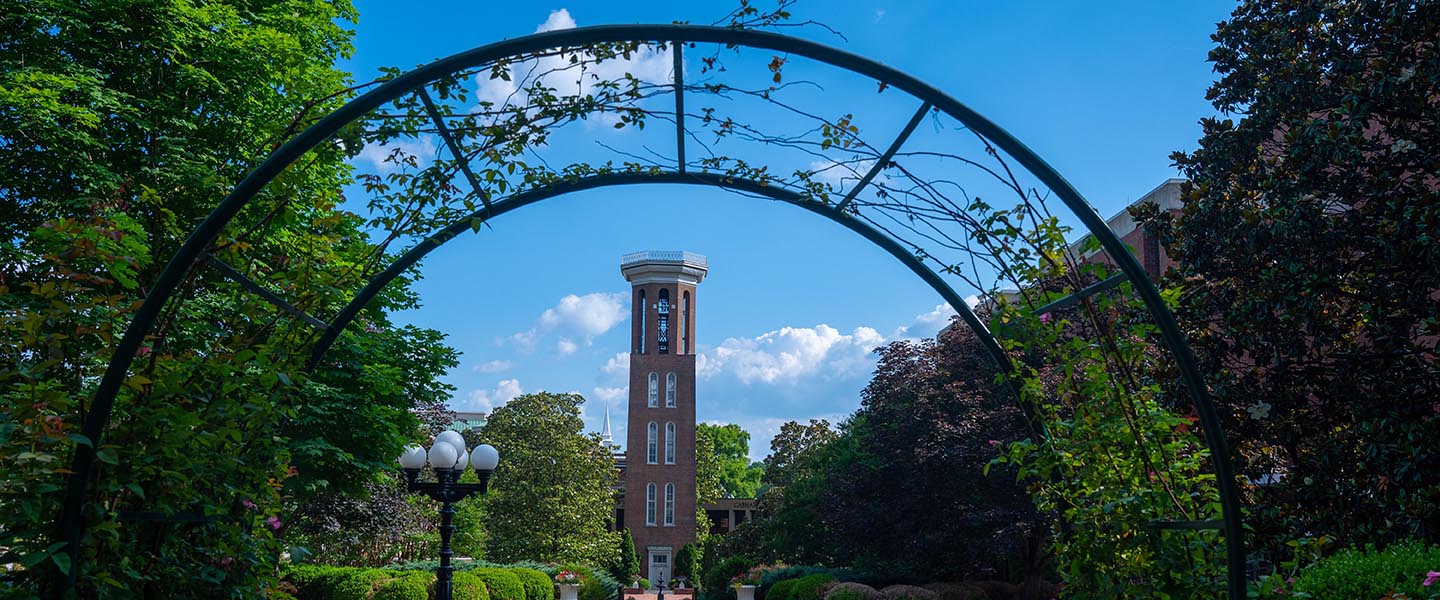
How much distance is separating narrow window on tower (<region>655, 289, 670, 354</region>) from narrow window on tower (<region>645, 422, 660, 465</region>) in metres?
3.23

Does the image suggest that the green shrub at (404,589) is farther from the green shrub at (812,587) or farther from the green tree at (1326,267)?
the green tree at (1326,267)

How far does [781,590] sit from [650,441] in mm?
23625

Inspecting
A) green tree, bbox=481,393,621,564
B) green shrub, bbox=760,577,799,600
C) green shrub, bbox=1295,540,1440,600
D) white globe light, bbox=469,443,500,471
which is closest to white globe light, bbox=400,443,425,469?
white globe light, bbox=469,443,500,471

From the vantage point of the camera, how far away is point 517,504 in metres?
32.7

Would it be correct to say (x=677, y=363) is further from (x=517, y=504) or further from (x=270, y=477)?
(x=270, y=477)

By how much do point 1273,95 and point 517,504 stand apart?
27224mm

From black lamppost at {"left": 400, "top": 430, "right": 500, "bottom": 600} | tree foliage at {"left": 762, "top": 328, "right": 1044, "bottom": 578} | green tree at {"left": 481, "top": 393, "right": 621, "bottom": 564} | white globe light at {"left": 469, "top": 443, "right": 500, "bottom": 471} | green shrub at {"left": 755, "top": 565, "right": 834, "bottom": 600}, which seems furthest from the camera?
green tree at {"left": 481, "top": 393, "right": 621, "bottom": 564}

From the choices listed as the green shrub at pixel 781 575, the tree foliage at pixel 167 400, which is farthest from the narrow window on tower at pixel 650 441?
the tree foliage at pixel 167 400

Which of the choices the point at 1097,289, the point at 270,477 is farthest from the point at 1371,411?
the point at 270,477

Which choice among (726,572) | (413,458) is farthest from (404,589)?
(726,572)

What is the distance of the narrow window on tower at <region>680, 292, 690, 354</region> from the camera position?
44.9 meters

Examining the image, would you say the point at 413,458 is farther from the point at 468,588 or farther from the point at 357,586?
the point at 357,586

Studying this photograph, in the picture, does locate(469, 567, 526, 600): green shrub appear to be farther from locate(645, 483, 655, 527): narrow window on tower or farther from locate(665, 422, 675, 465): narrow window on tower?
locate(665, 422, 675, 465): narrow window on tower

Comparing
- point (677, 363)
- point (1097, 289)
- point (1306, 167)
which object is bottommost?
point (1097, 289)
